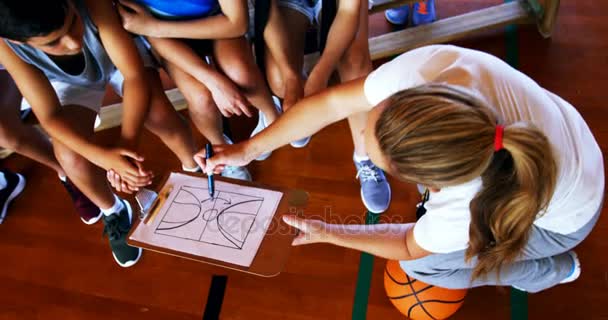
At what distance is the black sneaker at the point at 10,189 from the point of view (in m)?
1.48

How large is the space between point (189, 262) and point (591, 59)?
1.58 meters

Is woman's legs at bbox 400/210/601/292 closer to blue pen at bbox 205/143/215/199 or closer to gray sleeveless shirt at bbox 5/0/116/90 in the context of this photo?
blue pen at bbox 205/143/215/199

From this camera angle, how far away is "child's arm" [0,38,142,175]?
1.05 meters

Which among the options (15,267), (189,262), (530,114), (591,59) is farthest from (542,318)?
(15,267)

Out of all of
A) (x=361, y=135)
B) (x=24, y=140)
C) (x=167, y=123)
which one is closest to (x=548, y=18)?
(x=361, y=135)

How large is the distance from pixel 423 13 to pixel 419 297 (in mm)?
1207

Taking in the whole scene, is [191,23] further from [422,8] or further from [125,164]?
[422,8]

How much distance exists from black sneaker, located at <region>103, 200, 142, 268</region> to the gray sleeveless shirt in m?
0.39

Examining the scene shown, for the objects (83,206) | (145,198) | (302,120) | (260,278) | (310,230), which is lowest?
(260,278)

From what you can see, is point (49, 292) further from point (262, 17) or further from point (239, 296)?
point (262, 17)

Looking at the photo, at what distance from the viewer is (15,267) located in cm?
136

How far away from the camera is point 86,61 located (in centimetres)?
113

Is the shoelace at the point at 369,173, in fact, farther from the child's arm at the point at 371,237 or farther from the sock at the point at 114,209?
the sock at the point at 114,209

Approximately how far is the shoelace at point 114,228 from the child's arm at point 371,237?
2.02ft
